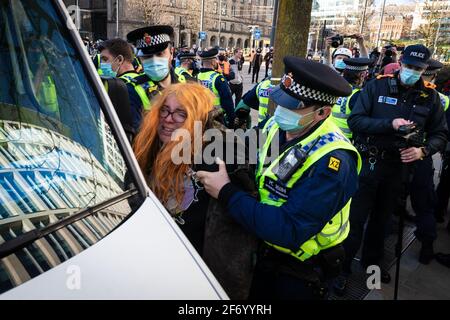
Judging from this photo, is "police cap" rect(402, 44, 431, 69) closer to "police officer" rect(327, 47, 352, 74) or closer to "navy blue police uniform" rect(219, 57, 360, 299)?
"navy blue police uniform" rect(219, 57, 360, 299)

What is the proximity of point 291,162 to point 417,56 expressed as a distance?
2386 millimetres

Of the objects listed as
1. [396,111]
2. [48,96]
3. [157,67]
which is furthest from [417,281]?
[48,96]

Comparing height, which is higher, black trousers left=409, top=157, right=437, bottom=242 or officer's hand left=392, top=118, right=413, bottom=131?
officer's hand left=392, top=118, right=413, bottom=131

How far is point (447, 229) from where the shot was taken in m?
4.62

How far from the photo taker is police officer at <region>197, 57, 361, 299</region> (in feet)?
5.34

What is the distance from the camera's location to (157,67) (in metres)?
3.43

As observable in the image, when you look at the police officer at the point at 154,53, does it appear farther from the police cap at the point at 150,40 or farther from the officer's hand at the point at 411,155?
the officer's hand at the point at 411,155

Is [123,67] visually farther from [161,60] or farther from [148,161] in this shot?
[148,161]

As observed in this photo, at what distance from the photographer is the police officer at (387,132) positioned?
3.37 meters

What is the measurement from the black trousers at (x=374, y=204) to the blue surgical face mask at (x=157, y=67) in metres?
2.14

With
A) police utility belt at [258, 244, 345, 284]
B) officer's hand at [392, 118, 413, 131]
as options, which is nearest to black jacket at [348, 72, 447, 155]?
officer's hand at [392, 118, 413, 131]

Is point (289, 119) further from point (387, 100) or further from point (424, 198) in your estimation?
point (424, 198)

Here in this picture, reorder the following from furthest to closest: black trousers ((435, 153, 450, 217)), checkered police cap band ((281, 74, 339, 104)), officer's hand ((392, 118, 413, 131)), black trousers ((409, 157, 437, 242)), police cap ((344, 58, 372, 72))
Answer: black trousers ((435, 153, 450, 217)), police cap ((344, 58, 372, 72)), black trousers ((409, 157, 437, 242)), officer's hand ((392, 118, 413, 131)), checkered police cap band ((281, 74, 339, 104))
